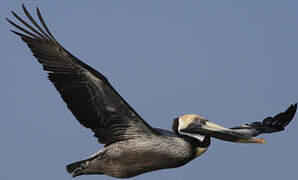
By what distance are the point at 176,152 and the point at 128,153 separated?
0.74 meters

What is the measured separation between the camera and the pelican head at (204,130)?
10.3 m

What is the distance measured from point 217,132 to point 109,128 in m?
1.70

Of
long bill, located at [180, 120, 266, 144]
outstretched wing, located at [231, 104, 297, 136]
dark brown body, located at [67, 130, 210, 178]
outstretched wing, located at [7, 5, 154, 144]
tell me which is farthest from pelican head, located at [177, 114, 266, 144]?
outstretched wing, located at [231, 104, 297, 136]

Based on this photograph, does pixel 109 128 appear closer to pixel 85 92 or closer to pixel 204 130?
pixel 85 92

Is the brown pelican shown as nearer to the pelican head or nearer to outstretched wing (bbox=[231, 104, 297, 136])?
Result: the pelican head

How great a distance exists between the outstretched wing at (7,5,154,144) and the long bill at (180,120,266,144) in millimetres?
831

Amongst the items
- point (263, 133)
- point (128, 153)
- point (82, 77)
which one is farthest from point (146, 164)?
point (263, 133)

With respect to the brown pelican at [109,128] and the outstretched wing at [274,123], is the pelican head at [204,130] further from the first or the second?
the outstretched wing at [274,123]

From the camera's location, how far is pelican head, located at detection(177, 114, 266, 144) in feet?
33.7

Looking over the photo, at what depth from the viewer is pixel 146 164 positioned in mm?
10070

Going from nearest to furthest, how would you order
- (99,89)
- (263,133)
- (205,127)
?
(99,89)
(205,127)
(263,133)

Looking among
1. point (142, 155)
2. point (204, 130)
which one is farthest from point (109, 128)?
point (204, 130)

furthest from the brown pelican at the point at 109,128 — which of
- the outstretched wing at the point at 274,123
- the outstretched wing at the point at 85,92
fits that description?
the outstretched wing at the point at 274,123

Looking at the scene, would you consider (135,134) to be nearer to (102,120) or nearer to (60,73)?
(102,120)
